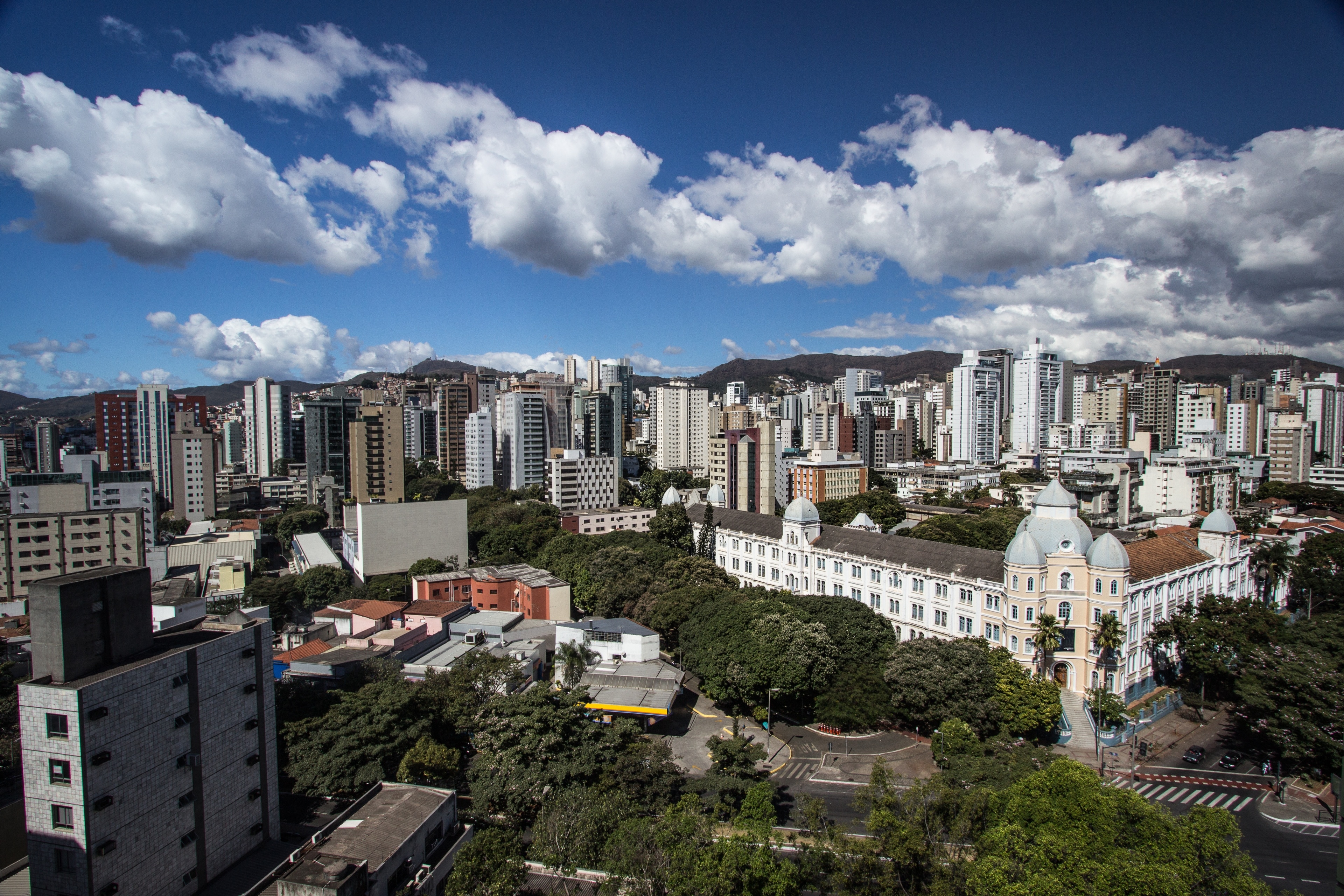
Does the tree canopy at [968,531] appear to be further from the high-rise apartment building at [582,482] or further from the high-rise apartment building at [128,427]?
the high-rise apartment building at [128,427]

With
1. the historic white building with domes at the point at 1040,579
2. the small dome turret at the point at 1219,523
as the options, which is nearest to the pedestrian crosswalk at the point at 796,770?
the historic white building with domes at the point at 1040,579

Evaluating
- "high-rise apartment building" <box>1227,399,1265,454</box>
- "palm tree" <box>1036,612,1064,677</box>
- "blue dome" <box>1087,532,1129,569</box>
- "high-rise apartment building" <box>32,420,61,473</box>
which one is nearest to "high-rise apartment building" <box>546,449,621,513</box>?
"palm tree" <box>1036,612,1064,677</box>

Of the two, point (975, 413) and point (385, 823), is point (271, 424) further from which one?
point (975, 413)

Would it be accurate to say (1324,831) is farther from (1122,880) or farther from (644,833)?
(644,833)

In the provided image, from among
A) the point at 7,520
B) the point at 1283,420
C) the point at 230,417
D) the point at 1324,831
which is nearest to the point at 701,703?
the point at 1324,831

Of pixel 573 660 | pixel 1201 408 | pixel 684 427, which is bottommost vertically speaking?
pixel 573 660

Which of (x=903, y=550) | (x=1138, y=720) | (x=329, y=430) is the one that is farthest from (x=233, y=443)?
(x=1138, y=720)

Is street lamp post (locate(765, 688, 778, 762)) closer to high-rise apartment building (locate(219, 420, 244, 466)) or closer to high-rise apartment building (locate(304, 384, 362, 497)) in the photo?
high-rise apartment building (locate(304, 384, 362, 497))
